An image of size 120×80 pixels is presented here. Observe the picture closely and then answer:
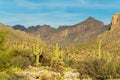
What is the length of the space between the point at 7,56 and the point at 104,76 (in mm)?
18839

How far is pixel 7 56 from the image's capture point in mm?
14961

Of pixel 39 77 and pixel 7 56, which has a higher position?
pixel 7 56

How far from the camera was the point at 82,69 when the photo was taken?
34.0 m

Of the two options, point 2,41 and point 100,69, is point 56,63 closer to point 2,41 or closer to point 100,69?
point 100,69

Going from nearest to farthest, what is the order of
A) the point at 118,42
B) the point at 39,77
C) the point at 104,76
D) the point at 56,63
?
the point at 39,77 → the point at 104,76 → the point at 56,63 → the point at 118,42

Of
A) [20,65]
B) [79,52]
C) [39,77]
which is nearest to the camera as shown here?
[39,77]

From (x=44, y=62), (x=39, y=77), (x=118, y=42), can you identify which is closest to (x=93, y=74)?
(x=39, y=77)

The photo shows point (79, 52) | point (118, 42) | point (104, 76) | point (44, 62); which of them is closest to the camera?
point (104, 76)

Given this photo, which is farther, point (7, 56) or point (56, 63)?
point (56, 63)

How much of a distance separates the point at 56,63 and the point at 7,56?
101 feet

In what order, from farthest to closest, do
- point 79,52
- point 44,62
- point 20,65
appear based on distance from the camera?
1. point 79,52
2. point 44,62
3. point 20,65

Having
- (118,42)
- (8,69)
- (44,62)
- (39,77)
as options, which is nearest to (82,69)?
(39,77)

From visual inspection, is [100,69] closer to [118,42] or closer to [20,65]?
[20,65]

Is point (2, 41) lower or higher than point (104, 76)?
higher
